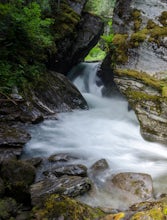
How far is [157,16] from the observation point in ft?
31.3

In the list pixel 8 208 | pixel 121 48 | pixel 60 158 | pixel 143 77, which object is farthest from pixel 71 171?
pixel 121 48

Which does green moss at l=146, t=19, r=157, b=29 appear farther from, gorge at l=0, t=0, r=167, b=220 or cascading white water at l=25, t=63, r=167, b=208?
cascading white water at l=25, t=63, r=167, b=208

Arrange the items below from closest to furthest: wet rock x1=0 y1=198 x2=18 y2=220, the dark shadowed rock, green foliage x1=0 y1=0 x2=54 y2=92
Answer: wet rock x1=0 y1=198 x2=18 y2=220, green foliage x1=0 y1=0 x2=54 y2=92, the dark shadowed rock

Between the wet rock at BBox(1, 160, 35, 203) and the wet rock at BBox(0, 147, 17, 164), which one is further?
the wet rock at BBox(0, 147, 17, 164)

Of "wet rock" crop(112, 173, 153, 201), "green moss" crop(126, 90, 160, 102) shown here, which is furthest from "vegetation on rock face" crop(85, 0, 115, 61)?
"wet rock" crop(112, 173, 153, 201)

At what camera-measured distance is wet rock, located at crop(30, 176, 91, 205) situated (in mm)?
4727

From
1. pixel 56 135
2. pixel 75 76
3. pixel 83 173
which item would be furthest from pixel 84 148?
pixel 75 76

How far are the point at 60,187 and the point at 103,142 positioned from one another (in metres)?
3.56

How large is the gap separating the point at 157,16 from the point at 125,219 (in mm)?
8152

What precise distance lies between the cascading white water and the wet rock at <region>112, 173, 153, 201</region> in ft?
0.85

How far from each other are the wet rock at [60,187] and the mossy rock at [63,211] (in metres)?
0.51

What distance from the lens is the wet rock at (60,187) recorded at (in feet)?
15.5

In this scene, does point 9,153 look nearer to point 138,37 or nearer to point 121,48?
point 121,48

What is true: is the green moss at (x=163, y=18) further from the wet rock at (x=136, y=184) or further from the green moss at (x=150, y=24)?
the wet rock at (x=136, y=184)
